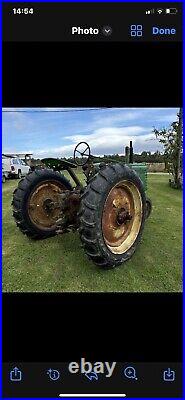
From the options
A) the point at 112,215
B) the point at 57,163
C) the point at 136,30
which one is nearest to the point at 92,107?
the point at 136,30

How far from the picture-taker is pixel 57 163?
12.8 feet

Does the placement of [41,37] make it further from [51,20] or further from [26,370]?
[26,370]

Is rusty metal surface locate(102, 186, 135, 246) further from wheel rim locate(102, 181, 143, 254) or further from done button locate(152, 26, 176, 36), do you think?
done button locate(152, 26, 176, 36)

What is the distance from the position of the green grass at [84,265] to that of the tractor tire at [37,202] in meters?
0.14

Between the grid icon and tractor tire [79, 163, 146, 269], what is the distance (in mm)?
1249

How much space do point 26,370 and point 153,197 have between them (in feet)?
14.0

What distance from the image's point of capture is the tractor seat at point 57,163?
378 centimetres

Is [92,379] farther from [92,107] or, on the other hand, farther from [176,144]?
[176,144]

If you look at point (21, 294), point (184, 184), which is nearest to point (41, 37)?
point (184, 184)

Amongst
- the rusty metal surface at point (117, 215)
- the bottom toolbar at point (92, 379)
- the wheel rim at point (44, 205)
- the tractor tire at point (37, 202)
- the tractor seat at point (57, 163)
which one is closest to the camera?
the bottom toolbar at point (92, 379)

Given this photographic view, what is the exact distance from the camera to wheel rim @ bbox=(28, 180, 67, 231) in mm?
4039

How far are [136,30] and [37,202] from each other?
2.77 metres

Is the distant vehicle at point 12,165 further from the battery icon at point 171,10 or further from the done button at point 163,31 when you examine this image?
the battery icon at point 171,10

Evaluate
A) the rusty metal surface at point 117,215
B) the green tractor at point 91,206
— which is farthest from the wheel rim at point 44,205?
the rusty metal surface at point 117,215
